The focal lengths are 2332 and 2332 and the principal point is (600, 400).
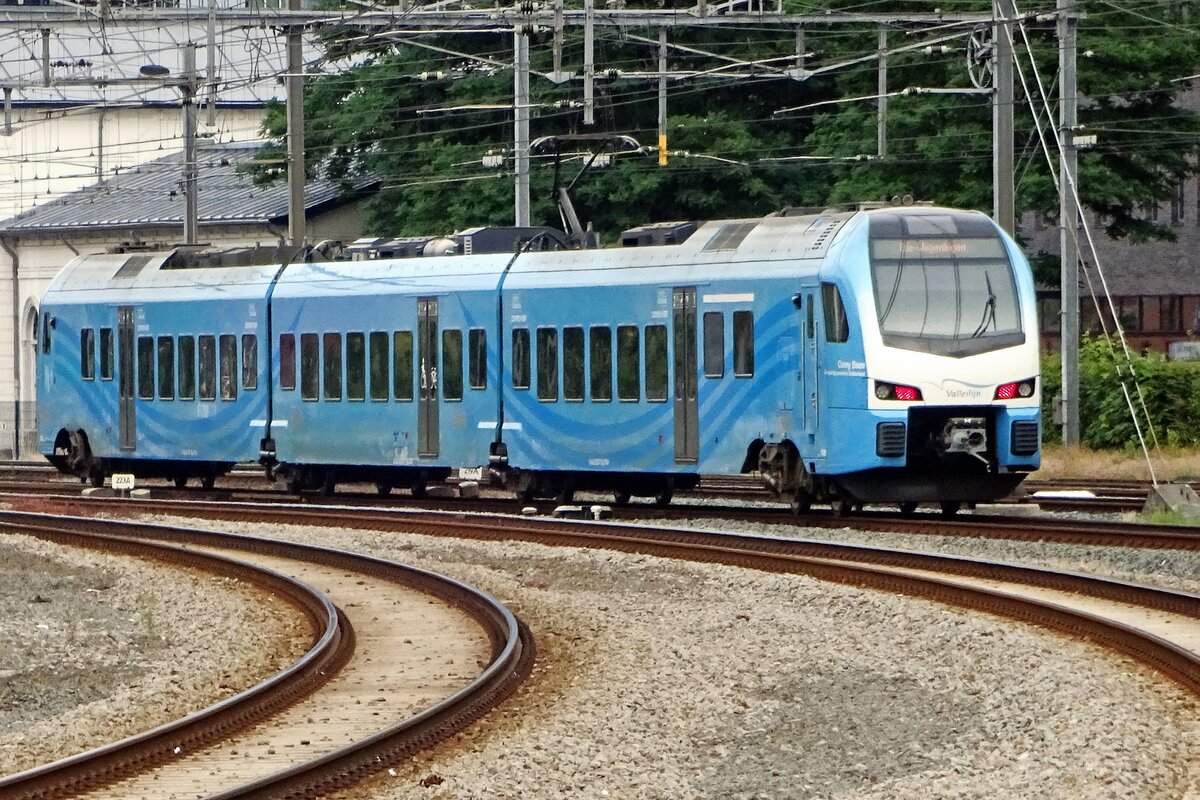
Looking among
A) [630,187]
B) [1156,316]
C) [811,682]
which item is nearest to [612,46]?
[630,187]

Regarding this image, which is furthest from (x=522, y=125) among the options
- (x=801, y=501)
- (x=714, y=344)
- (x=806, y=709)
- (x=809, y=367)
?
(x=806, y=709)

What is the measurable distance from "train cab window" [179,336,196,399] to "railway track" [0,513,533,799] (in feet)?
36.7

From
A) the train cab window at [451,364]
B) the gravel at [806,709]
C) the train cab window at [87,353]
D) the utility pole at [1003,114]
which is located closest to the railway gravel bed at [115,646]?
the gravel at [806,709]

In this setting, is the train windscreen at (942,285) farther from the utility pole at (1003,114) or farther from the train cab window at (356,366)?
the train cab window at (356,366)

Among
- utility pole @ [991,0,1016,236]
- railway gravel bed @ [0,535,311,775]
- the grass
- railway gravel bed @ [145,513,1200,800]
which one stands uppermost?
utility pole @ [991,0,1016,236]

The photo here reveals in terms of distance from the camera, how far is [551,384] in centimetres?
2511

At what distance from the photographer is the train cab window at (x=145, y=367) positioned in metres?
31.0

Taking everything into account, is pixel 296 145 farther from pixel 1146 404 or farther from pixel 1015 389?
pixel 1015 389

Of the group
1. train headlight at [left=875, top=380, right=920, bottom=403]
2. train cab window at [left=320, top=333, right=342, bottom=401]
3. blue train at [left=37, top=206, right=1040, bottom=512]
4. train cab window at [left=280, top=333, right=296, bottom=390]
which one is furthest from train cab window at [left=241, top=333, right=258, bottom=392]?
train headlight at [left=875, top=380, right=920, bottom=403]

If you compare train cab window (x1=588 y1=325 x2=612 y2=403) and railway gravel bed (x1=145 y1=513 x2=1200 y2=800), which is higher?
train cab window (x1=588 y1=325 x2=612 y2=403)

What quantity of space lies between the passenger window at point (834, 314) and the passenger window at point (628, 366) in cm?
309

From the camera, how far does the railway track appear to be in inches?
374

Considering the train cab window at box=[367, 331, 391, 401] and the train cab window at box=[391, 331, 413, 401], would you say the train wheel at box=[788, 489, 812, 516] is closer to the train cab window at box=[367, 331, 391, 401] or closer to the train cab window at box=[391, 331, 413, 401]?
the train cab window at box=[391, 331, 413, 401]

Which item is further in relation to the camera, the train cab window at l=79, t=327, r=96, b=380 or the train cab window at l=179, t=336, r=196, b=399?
the train cab window at l=79, t=327, r=96, b=380
